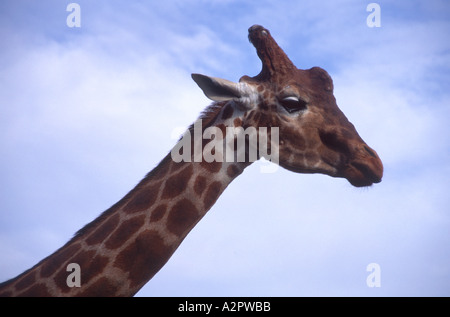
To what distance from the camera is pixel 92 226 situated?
5648mm

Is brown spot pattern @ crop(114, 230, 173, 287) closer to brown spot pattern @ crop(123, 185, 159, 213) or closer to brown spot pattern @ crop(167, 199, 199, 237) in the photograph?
brown spot pattern @ crop(167, 199, 199, 237)

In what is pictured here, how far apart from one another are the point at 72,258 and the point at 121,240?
0.66 metres

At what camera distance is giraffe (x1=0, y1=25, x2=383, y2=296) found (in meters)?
5.14

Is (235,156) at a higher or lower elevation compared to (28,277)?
higher

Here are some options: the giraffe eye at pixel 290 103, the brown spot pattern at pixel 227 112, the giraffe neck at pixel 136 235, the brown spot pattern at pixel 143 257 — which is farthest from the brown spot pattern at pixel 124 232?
the giraffe eye at pixel 290 103

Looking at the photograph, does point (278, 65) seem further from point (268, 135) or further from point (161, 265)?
point (161, 265)

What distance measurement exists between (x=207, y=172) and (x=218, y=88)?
49.1 inches

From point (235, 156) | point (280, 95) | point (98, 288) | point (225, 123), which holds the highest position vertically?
point (280, 95)

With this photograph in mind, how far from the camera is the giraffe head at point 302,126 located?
20.0ft

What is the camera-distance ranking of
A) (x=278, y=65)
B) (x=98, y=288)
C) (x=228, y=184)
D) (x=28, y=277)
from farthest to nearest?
(x=278, y=65) < (x=228, y=184) < (x=28, y=277) < (x=98, y=288)

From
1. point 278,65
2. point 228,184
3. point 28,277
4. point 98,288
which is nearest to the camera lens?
point 98,288

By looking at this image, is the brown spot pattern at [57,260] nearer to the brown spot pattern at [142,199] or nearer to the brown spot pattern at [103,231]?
the brown spot pattern at [103,231]

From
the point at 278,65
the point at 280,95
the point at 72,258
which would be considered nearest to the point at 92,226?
the point at 72,258

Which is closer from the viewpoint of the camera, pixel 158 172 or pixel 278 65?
pixel 158 172
